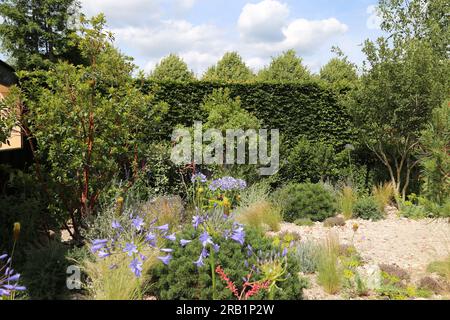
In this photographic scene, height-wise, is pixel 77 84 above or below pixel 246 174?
above

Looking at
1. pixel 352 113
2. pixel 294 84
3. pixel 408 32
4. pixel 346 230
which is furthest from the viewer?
pixel 408 32

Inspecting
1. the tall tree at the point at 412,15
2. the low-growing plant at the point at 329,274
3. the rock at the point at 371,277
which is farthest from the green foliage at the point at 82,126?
the tall tree at the point at 412,15

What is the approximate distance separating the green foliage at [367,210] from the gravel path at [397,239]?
141 millimetres

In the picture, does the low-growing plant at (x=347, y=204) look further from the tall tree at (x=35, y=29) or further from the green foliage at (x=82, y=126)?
the tall tree at (x=35, y=29)

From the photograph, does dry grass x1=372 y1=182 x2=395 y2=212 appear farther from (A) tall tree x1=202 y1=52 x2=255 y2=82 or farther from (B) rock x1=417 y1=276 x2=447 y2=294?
(A) tall tree x1=202 y1=52 x2=255 y2=82

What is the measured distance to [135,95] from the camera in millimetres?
5195

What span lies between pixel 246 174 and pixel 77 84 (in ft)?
11.9

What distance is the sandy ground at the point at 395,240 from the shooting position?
173 inches

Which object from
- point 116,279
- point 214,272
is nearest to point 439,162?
point 214,272

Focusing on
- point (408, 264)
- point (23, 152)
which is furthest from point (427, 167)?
point (23, 152)

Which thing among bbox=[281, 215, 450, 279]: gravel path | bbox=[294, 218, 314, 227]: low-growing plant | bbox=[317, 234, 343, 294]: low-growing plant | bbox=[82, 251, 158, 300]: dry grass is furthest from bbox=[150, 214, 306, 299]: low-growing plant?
bbox=[294, 218, 314, 227]: low-growing plant

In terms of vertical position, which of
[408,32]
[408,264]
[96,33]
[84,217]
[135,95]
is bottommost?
[408,264]
